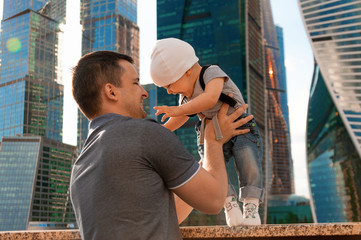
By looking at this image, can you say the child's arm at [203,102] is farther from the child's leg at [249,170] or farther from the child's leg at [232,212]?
the child's leg at [232,212]

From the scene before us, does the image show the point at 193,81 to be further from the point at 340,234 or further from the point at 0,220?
the point at 0,220

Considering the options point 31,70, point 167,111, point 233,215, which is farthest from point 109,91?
point 31,70

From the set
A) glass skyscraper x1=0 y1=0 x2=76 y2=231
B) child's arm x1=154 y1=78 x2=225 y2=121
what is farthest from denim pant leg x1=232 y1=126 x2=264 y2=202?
glass skyscraper x1=0 y1=0 x2=76 y2=231

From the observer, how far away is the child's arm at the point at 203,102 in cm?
234

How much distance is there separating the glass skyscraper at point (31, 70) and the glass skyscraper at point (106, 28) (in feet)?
28.8

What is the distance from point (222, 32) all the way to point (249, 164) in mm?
79277

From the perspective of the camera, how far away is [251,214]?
2449 millimetres

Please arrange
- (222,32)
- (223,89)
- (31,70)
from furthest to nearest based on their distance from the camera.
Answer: (31,70), (222,32), (223,89)

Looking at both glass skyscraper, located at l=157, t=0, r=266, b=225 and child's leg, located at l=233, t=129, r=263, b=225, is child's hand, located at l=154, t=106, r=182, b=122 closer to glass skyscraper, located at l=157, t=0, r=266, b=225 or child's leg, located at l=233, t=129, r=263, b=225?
child's leg, located at l=233, t=129, r=263, b=225

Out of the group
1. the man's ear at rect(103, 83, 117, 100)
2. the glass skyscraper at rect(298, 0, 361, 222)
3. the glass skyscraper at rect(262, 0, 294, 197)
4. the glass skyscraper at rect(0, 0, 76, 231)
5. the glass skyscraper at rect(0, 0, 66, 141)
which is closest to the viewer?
the man's ear at rect(103, 83, 117, 100)

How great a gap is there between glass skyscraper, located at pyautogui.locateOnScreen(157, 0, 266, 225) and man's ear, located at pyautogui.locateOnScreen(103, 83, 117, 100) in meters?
71.5

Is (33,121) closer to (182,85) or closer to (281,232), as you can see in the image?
(182,85)

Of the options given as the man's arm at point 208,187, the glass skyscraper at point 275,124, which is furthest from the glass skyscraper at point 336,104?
the glass skyscraper at point 275,124

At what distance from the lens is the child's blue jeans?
2.56m
